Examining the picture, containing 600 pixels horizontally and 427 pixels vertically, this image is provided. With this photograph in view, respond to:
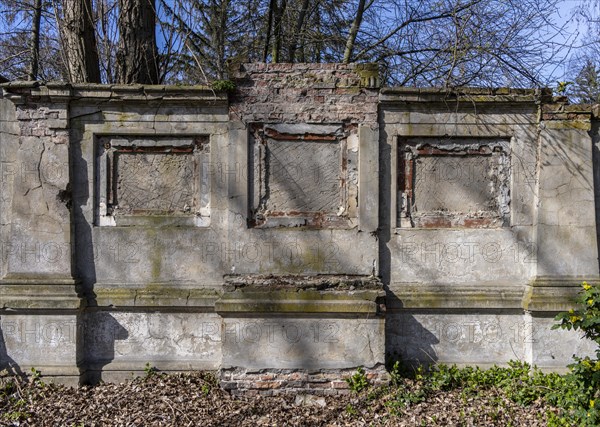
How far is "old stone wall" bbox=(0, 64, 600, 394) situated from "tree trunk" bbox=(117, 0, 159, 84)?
121 cm

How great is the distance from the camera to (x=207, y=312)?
216 inches

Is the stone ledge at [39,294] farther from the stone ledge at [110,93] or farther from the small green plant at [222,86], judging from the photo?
the small green plant at [222,86]

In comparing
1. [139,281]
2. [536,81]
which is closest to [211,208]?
[139,281]

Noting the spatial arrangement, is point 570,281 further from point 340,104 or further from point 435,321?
point 340,104

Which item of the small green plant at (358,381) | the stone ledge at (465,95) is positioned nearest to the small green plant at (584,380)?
the small green plant at (358,381)

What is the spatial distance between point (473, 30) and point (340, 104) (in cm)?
248

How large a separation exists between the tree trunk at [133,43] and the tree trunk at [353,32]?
3.77 metres

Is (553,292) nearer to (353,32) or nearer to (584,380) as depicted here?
(584,380)

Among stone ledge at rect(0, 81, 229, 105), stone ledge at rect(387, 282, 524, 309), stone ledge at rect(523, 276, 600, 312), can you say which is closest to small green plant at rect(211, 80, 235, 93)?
stone ledge at rect(0, 81, 229, 105)

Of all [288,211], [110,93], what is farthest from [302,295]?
[110,93]

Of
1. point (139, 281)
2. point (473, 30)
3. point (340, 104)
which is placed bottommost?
point (139, 281)

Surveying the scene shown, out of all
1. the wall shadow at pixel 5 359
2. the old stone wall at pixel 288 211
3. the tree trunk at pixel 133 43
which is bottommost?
the wall shadow at pixel 5 359

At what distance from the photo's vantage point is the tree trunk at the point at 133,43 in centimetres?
647

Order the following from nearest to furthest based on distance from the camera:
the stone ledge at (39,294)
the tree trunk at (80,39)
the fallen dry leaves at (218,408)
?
the fallen dry leaves at (218,408), the stone ledge at (39,294), the tree trunk at (80,39)
